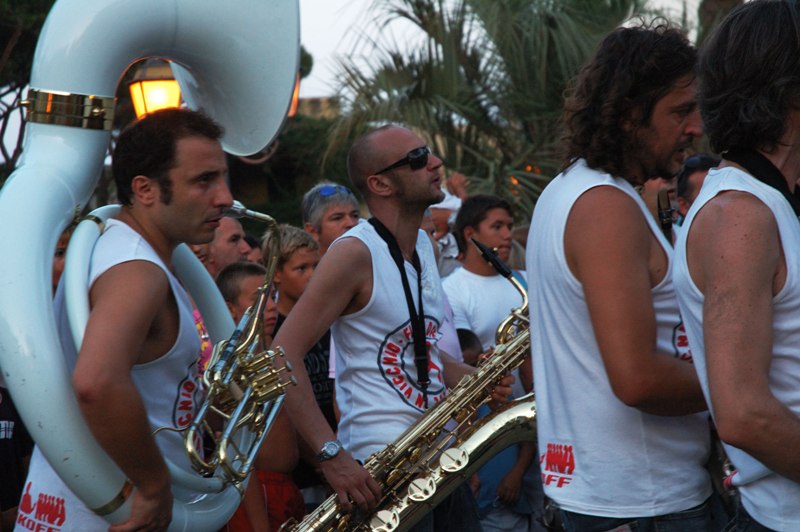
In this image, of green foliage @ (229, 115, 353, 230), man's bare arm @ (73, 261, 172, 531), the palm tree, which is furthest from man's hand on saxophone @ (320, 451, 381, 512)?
green foliage @ (229, 115, 353, 230)

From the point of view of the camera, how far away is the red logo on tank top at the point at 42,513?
2672mm

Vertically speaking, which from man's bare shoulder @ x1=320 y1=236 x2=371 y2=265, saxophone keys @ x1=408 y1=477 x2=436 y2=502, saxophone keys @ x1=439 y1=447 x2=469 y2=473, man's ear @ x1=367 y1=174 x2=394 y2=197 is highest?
man's ear @ x1=367 y1=174 x2=394 y2=197

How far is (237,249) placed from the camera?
5.93 meters

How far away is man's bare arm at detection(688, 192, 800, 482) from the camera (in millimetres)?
1921

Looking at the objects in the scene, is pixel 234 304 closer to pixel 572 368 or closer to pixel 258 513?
pixel 258 513

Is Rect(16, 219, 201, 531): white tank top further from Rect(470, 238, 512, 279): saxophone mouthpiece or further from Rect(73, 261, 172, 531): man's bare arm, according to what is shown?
Rect(470, 238, 512, 279): saxophone mouthpiece

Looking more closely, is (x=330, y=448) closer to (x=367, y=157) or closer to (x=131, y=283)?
(x=131, y=283)

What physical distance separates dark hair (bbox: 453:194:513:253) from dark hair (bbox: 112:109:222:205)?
3527mm

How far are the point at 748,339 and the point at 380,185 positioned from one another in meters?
2.18

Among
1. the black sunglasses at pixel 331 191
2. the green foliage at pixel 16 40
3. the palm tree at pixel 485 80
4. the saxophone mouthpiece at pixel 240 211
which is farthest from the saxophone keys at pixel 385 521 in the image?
the palm tree at pixel 485 80

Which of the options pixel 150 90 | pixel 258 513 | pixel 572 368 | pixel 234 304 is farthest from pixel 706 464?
pixel 150 90

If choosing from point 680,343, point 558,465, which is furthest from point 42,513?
point 680,343

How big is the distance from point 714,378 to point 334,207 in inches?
154

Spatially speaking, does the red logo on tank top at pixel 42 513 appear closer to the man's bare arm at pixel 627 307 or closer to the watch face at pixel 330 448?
the watch face at pixel 330 448
